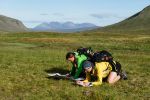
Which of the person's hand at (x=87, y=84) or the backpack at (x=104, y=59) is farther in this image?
the backpack at (x=104, y=59)

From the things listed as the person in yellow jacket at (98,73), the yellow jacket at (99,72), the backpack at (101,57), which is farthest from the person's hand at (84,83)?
the backpack at (101,57)

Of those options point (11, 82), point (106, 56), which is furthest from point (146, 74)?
point (11, 82)

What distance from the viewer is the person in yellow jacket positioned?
1886 cm

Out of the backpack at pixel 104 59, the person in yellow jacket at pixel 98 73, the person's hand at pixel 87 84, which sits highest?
the backpack at pixel 104 59

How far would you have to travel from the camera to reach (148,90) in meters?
18.2

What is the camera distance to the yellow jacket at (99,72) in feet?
62.2

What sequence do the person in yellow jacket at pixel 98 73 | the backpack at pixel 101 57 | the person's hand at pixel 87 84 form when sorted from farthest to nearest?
1. the backpack at pixel 101 57
2. the person in yellow jacket at pixel 98 73
3. the person's hand at pixel 87 84

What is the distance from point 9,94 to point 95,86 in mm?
3880

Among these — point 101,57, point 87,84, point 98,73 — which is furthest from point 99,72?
point 101,57

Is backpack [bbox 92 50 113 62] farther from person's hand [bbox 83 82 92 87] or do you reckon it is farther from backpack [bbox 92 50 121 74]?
person's hand [bbox 83 82 92 87]

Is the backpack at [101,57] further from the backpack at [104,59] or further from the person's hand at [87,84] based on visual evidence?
the person's hand at [87,84]

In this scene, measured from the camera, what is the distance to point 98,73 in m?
18.9

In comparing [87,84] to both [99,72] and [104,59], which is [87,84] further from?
Answer: [104,59]

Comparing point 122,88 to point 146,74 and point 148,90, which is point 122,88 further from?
point 146,74
